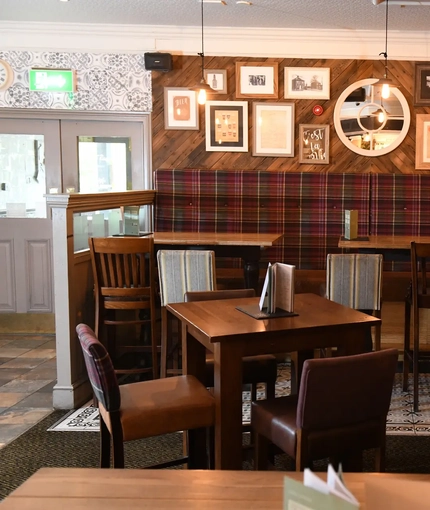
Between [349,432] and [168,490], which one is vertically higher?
[168,490]

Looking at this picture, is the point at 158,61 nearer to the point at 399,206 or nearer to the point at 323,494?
the point at 399,206

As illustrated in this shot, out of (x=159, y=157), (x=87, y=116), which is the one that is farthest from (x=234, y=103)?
(x=87, y=116)

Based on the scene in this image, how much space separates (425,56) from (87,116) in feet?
11.1

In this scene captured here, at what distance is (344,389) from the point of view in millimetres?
2139

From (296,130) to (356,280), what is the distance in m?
2.40

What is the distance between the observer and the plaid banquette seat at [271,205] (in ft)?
19.8

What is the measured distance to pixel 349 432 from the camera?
2.22m

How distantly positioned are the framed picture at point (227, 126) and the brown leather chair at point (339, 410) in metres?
4.09

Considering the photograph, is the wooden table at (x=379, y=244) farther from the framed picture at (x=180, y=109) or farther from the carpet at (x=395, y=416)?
the framed picture at (x=180, y=109)

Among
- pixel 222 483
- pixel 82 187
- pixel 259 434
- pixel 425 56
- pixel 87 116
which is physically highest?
pixel 425 56

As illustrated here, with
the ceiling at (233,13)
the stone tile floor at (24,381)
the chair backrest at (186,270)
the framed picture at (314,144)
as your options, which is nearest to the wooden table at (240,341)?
the chair backrest at (186,270)

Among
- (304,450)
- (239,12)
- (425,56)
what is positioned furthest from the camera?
(425,56)

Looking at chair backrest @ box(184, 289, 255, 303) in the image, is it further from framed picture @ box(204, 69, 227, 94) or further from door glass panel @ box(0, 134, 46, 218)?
door glass panel @ box(0, 134, 46, 218)

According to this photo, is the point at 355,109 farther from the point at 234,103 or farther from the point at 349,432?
the point at 349,432
